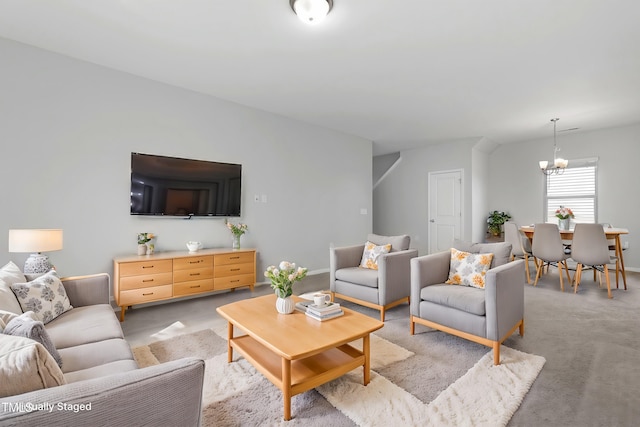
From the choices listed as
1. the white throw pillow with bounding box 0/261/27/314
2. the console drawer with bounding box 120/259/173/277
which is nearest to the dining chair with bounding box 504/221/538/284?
the console drawer with bounding box 120/259/173/277

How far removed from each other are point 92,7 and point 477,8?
2.99m

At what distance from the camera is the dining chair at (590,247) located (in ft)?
13.0

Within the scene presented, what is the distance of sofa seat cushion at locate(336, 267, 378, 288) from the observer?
124 inches

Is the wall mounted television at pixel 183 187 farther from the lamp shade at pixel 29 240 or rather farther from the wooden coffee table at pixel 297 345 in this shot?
the wooden coffee table at pixel 297 345

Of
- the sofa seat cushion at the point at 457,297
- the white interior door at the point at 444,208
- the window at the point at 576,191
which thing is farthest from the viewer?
the white interior door at the point at 444,208

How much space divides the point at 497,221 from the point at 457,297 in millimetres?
5090

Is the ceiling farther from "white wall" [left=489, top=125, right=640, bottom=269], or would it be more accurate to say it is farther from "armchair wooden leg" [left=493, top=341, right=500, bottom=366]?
"armchair wooden leg" [left=493, top=341, right=500, bottom=366]

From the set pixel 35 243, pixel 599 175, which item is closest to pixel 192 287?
pixel 35 243

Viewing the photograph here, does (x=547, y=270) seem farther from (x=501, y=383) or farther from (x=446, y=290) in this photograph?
(x=501, y=383)

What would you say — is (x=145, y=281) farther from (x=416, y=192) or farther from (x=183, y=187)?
(x=416, y=192)

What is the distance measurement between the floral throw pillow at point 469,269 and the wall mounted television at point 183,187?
9.51 ft

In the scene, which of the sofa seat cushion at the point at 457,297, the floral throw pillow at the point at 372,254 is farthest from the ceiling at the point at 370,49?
the sofa seat cushion at the point at 457,297

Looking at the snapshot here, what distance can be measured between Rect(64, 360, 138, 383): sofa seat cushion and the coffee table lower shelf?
2.33ft

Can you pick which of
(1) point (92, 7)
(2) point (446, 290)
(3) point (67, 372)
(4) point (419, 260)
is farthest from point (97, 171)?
(2) point (446, 290)
